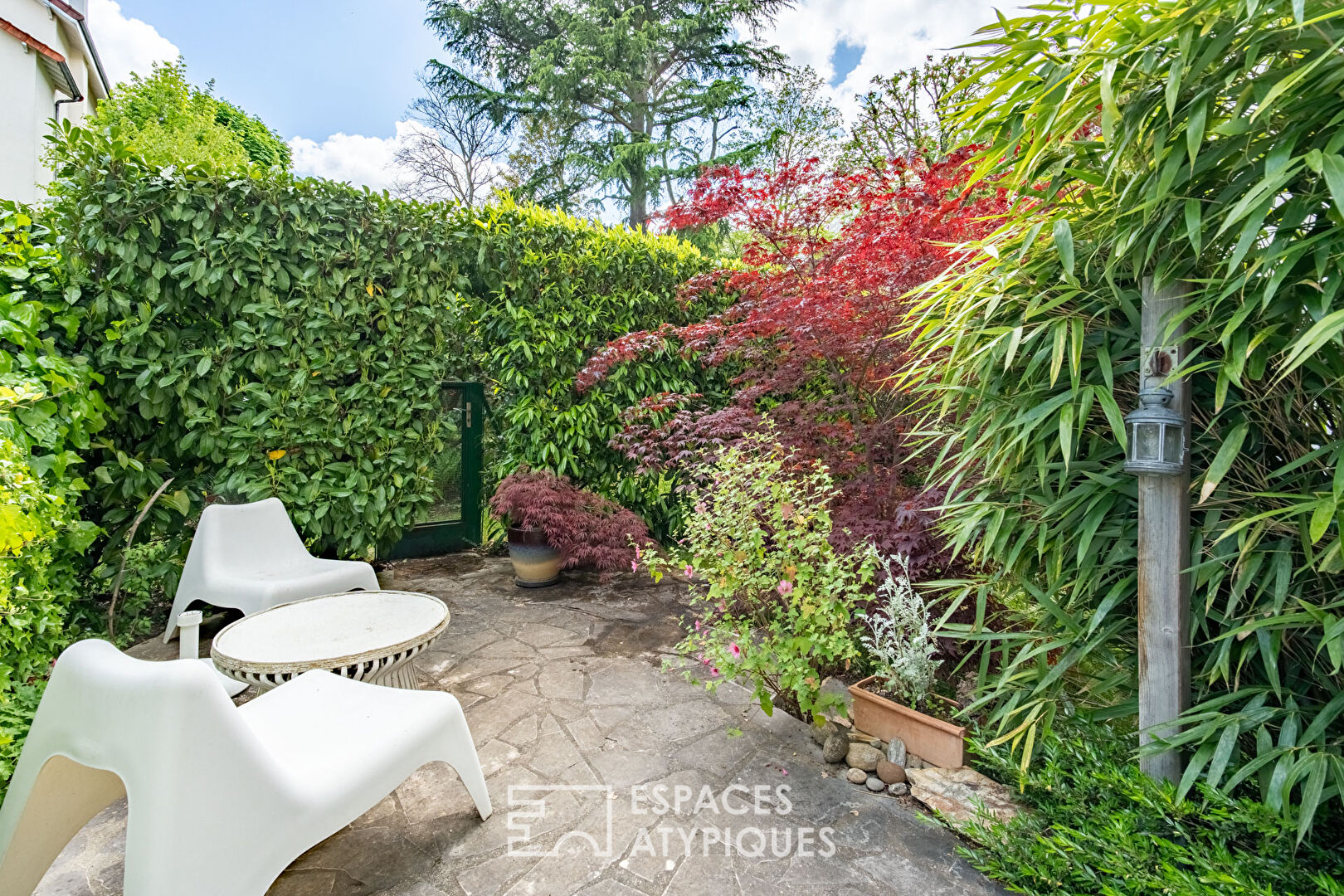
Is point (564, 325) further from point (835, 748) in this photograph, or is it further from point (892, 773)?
point (892, 773)

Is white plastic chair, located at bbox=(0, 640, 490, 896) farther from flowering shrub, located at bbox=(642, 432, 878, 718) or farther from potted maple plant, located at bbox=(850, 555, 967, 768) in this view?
potted maple plant, located at bbox=(850, 555, 967, 768)

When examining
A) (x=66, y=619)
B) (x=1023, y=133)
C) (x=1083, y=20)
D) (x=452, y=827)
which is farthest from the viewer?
(x=66, y=619)

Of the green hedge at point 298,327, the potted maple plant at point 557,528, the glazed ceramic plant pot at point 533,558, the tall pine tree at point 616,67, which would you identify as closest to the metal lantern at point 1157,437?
the potted maple plant at point 557,528

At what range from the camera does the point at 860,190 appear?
338cm

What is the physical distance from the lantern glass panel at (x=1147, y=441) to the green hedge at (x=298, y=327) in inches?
141

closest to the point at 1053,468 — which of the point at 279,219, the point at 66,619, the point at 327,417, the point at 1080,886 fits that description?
the point at 1080,886

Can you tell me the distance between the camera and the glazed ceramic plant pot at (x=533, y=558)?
4258mm

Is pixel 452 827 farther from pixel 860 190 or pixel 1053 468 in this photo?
pixel 860 190

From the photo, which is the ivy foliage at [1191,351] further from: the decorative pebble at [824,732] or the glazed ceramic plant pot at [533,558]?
the glazed ceramic plant pot at [533,558]

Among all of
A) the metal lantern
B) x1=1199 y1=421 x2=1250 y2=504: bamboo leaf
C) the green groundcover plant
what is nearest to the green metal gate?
the green groundcover plant

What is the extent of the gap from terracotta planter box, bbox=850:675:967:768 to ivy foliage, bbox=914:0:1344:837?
214 mm

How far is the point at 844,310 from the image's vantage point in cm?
314

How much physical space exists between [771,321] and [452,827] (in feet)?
9.19

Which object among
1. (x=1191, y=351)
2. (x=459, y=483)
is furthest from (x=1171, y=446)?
(x=459, y=483)
